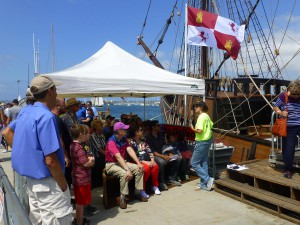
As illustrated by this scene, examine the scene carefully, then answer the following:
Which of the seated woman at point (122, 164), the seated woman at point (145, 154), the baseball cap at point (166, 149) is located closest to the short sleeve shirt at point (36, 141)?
A: the seated woman at point (122, 164)

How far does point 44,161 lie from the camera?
7.51ft

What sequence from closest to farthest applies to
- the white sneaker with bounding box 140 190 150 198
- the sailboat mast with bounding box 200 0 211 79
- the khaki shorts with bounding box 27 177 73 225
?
the khaki shorts with bounding box 27 177 73 225 → the white sneaker with bounding box 140 190 150 198 → the sailboat mast with bounding box 200 0 211 79

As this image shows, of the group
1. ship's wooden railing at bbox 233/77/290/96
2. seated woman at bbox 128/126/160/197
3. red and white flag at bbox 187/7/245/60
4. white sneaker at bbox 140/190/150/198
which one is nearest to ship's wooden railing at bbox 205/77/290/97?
ship's wooden railing at bbox 233/77/290/96

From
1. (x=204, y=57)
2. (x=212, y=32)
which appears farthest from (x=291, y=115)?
(x=204, y=57)

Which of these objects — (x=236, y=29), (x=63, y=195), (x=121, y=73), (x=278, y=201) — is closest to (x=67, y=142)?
(x=63, y=195)

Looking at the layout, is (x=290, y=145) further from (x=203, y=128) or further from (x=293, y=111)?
(x=203, y=128)

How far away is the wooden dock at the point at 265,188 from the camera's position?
4347 millimetres

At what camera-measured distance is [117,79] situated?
5.63 meters

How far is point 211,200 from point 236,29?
4.59 meters

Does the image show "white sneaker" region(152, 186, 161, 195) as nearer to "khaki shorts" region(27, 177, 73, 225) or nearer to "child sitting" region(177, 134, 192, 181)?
"child sitting" region(177, 134, 192, 181)

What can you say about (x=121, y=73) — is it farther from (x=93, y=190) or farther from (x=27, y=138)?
(x=27, y=138)

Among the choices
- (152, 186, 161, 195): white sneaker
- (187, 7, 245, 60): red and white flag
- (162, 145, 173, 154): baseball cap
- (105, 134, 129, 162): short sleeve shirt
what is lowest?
(152, 186, 161, 195): white sneaker

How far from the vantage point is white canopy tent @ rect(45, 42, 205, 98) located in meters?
5.24

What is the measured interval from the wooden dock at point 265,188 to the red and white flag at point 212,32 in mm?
3012
